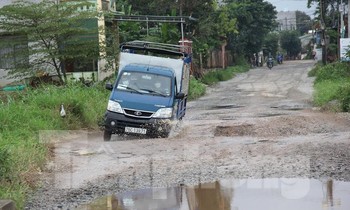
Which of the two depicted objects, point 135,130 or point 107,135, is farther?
point 107,135

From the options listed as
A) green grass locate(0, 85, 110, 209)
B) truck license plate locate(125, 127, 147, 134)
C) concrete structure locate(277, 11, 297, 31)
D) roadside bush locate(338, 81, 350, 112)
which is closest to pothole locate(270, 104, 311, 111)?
roadside bush locate(338, 81, 350, 112)

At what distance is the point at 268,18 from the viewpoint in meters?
53.1

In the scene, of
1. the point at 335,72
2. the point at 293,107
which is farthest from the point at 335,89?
the point at 335,72

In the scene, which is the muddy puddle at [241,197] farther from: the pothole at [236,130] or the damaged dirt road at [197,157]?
the pothole at [236,130]

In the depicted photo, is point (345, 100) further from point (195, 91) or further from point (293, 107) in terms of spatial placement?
point (195, 91)

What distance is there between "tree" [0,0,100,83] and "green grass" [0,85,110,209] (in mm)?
1593

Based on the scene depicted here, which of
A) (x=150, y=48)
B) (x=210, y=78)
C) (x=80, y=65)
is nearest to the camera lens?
(x=150, y=48)

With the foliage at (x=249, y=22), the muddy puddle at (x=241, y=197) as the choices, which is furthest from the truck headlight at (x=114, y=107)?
the foliage at (x=249, y=22)

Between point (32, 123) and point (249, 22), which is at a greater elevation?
point (249, 22)

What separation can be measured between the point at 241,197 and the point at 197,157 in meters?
2.64

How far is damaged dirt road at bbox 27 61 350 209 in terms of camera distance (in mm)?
7223

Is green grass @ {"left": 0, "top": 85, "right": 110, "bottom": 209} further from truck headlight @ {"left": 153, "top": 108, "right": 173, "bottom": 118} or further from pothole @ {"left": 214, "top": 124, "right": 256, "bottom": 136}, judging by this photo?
pothole @ {"left": 214, "top": 124, "right": 256, "bottom": 136}

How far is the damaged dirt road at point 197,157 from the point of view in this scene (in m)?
7.22

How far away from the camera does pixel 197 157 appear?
8.93 meters
